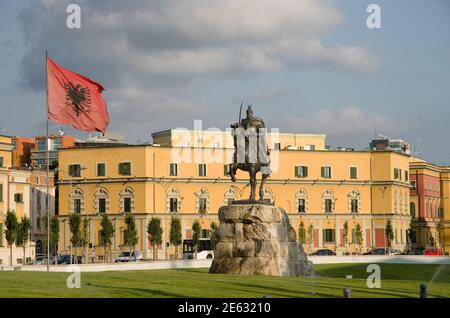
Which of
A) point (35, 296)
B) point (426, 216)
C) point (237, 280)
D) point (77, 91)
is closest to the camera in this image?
point (35, 296)

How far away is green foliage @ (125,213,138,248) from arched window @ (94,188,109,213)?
579 cm

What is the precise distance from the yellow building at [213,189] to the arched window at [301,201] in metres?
0.11

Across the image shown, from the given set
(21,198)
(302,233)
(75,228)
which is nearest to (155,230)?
(75,228)

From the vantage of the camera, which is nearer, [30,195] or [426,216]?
[30,195]

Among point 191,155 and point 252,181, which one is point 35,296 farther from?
point 191,155

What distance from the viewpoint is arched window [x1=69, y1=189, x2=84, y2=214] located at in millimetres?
116812

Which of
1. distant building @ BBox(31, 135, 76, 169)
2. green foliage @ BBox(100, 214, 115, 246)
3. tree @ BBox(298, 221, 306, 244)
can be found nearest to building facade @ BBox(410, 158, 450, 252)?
tree @ BBox(298, 221, 306, 244)

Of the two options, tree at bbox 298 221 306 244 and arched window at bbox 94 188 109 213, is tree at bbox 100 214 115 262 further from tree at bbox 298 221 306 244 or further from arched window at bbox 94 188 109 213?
tree at bbox 298 221 306 244

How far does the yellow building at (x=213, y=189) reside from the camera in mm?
114875

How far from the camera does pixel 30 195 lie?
112m

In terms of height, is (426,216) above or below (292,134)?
below

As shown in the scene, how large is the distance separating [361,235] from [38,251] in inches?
1410

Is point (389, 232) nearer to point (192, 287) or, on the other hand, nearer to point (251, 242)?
point (251, 242)
